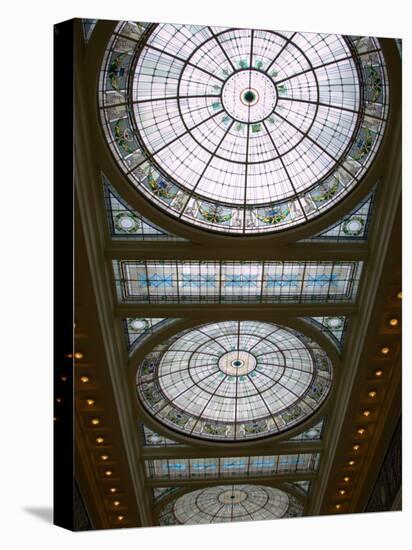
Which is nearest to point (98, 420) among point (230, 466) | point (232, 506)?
point (230, 466)

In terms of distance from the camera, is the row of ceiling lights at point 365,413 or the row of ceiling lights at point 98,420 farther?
the row of ceiling lights at point 365,413

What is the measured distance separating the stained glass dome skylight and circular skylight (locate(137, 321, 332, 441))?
18.6ft

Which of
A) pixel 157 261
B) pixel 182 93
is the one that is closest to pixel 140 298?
pixel 157 261

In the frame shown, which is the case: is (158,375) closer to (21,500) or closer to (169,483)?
(169,483)

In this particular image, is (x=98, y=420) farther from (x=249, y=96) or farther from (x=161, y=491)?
(x=249, y=96)

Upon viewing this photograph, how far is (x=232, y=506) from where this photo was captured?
46.8ft

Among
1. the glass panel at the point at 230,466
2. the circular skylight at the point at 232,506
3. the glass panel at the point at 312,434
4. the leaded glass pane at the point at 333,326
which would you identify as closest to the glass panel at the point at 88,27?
the circular skylight at the point at 232,506

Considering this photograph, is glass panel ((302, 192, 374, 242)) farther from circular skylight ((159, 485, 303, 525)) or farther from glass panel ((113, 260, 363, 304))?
circular skylight ((159, 485, 303, 525))

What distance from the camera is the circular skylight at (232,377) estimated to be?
1945 cm

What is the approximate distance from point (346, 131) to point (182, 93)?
4.05 m

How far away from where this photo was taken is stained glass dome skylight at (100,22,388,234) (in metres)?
12.3

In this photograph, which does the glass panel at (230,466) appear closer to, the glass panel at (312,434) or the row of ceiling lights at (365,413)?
the glass panel at (312,434)

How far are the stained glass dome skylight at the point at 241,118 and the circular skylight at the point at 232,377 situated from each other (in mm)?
5683

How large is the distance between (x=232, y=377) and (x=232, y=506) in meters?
7.13
